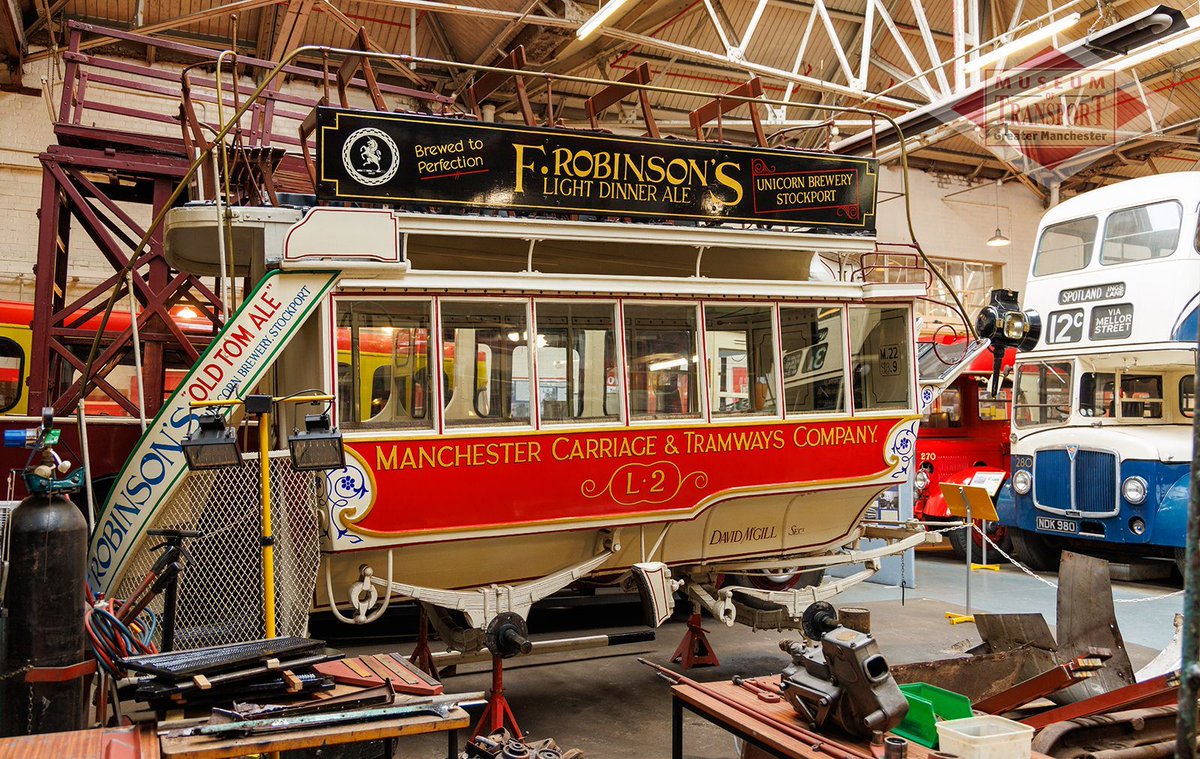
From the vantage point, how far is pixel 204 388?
5.38 metres

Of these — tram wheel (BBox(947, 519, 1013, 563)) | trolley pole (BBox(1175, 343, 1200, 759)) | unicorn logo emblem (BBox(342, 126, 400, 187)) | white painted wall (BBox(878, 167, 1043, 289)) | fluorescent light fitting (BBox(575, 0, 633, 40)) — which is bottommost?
tram wheel (BBox(947, 519, 1013, 563))

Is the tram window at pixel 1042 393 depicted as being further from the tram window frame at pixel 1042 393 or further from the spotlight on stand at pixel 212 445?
the spotlight on stand at pixel 212 445

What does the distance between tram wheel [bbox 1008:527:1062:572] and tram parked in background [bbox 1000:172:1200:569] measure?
2cm

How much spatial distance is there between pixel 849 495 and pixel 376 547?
4.00m

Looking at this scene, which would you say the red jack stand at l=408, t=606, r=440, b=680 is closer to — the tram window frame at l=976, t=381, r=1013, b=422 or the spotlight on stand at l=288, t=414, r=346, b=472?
the spotlight on stand at l=288, t=414, r=346, b=472

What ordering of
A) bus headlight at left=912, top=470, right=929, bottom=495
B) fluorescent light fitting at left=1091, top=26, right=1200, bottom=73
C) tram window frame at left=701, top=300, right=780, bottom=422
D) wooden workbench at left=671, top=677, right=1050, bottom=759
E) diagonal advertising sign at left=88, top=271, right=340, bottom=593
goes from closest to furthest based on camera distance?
wooden workbench at left=671, top=677, right=1050, bottom=759 → diagonal advertising sign at left=88, top=271, right=340, bottom=593 → tram window frame at left=701, top=300, right=780, bottom=422 → fluorescent light fitting at left=1091, top=26, right=1200, bottom=73 → bus headlight at left=912, top=470, right=929, bottom=495

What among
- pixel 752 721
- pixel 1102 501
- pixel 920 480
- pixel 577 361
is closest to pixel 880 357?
pixel 577 361

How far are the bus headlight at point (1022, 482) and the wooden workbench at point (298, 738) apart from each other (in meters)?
11.5

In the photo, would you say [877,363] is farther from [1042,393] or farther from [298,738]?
[1042,393]

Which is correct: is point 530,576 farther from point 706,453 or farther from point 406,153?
point 406,153

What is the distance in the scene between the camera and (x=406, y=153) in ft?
19.4

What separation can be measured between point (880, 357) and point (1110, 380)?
711 cm

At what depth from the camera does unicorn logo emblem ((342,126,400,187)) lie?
5754 millimetres

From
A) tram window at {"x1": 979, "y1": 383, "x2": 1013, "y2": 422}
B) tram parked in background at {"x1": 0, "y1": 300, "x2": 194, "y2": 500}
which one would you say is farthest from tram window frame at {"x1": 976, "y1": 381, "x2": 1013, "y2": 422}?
tram parked in background at {"x1": 0, "y1": 300, "x2": 194, "y2": 500}
